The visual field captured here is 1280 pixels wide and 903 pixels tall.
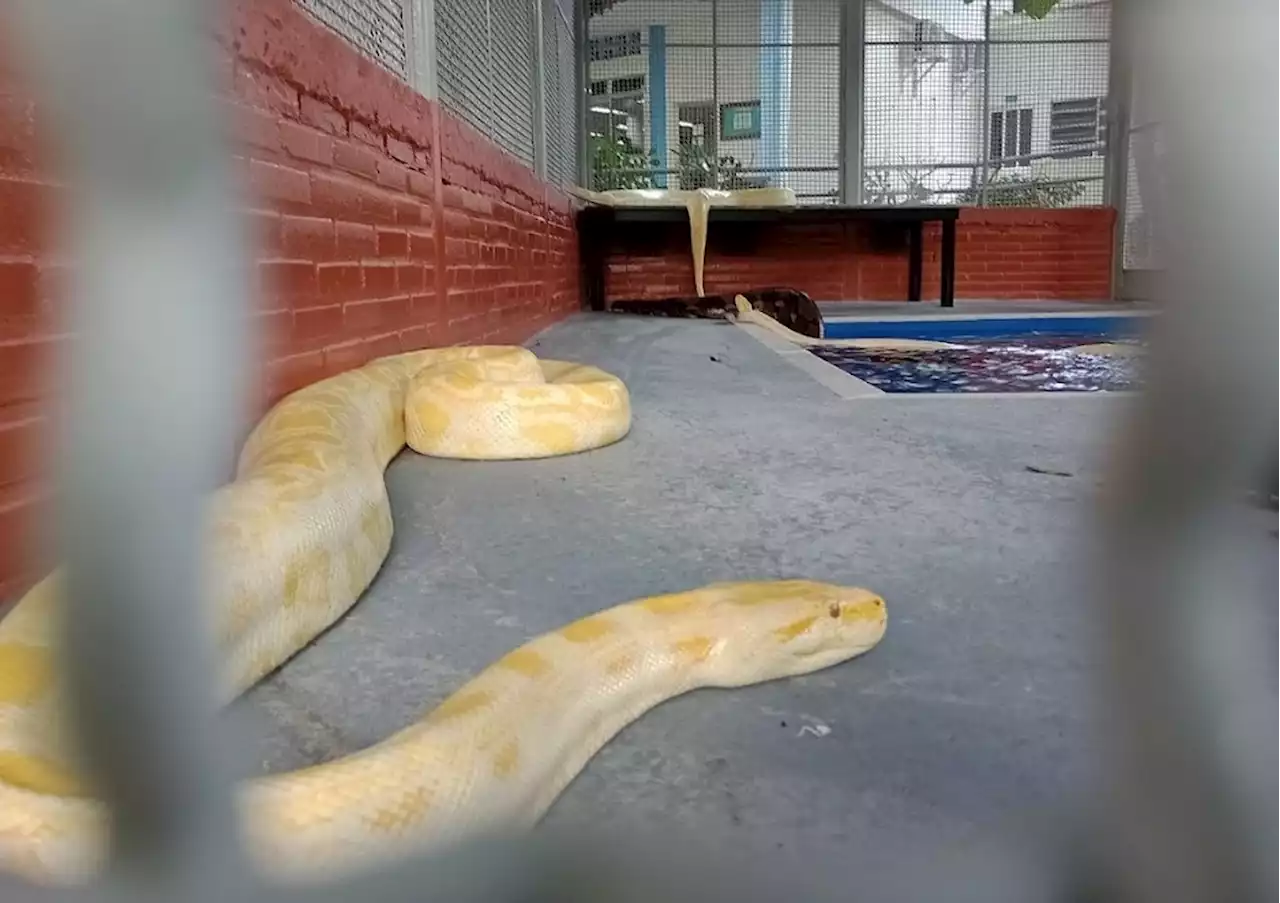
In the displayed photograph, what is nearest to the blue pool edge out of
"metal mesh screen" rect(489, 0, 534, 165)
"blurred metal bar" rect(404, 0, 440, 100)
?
"metal mesh screen" rect(489, 0, 534, 165)

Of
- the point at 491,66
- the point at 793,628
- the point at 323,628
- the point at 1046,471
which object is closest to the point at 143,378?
the point at 793,628

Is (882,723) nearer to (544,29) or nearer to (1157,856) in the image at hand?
(1157,856)

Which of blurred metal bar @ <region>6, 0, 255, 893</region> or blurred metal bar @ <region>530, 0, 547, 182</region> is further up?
blurred metal bar @ <region>530, 0, 547, 182</region>

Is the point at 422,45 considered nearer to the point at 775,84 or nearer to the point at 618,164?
the point at 618,164

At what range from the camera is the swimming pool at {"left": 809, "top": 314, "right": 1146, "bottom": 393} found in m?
4.91

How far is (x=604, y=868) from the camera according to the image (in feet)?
1.64

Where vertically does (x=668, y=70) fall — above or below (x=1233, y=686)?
above

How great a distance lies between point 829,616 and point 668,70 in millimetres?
10795

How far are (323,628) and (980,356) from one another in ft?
18.5

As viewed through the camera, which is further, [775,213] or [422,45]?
[775,213]

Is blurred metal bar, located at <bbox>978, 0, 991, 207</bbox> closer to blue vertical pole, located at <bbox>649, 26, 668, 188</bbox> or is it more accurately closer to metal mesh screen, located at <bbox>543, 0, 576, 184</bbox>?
blue vertical pole, located at <bbox>649, 26, 668, 188</bbox>

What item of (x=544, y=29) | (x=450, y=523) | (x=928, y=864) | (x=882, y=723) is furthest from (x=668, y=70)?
(x=928, y=864)

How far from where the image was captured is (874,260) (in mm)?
11375

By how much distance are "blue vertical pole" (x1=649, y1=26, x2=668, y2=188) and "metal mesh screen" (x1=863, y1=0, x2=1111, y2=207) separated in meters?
2.14
